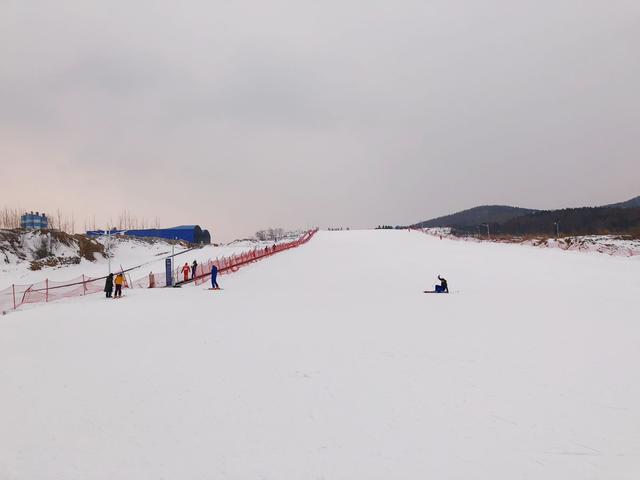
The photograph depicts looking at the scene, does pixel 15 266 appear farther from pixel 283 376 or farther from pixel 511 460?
pixel 511 460

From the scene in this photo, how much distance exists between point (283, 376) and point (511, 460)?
3.55 metres

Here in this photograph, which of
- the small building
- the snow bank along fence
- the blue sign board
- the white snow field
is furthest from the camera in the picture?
the small building

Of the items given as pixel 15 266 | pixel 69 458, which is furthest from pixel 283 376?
pixel 15 266

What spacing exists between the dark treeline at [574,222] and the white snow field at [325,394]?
271 feet

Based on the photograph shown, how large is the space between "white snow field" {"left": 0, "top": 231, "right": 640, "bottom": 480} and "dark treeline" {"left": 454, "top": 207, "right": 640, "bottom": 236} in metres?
82.5

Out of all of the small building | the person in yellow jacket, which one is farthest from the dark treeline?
the small building

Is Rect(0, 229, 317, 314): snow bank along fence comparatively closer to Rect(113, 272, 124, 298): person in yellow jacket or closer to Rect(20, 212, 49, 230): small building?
Rect(113, 272, 124, 298): person in yellow jacket

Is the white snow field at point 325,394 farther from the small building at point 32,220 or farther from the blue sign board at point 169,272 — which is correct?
the small building at point 32,220

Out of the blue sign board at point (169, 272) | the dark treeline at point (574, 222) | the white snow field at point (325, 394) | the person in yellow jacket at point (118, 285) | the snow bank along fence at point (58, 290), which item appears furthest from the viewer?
the dark treeline at point (574, 222)

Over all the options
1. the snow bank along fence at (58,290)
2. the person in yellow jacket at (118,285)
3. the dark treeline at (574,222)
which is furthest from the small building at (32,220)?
the dark treeline at (574,222)

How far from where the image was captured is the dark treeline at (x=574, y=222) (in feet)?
308

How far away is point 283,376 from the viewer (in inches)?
249

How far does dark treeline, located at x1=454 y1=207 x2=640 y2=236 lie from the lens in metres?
94.0

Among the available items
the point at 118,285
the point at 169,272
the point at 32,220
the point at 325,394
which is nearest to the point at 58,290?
the point at 169,272
